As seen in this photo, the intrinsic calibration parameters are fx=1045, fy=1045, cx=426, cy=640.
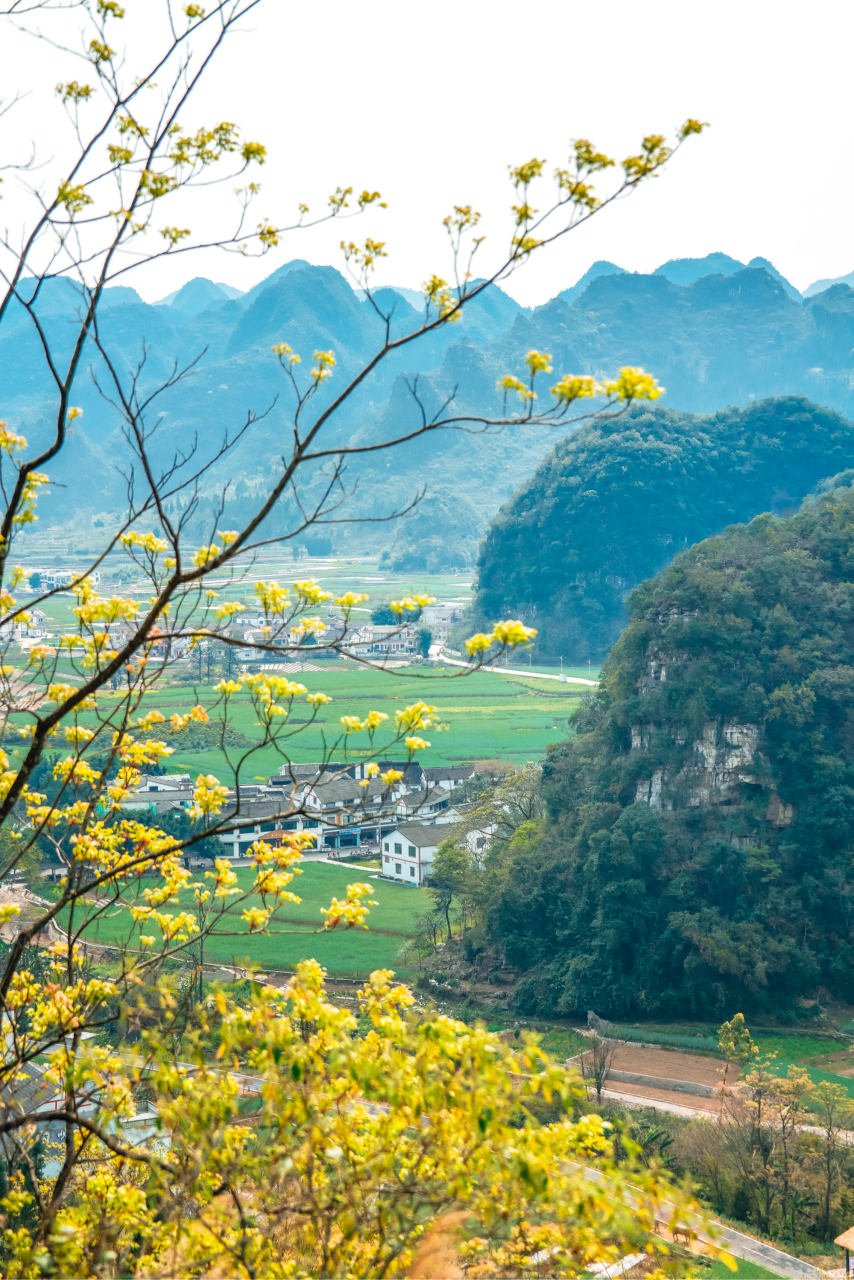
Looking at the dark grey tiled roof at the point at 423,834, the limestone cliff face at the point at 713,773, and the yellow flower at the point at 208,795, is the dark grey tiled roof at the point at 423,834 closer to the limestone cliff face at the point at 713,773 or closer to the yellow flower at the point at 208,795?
the limestone cliff face at the point at 713,773

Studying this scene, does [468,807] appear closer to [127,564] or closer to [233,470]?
[127,564]

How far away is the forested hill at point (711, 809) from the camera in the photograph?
2630 centimetres

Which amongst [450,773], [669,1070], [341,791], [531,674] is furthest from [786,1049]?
[531,674]

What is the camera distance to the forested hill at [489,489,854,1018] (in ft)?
86.3

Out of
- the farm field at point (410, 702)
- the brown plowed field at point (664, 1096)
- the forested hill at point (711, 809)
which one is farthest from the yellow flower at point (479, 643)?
the farm field at point (410, 702)

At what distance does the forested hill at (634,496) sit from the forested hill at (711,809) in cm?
4559

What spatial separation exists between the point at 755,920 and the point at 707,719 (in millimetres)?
5834

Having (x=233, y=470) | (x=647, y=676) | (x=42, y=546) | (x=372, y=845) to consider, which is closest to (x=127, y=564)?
(x=42, y=546)

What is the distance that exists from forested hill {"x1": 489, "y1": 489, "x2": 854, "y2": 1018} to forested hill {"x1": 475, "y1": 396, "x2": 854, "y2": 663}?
4559 cm

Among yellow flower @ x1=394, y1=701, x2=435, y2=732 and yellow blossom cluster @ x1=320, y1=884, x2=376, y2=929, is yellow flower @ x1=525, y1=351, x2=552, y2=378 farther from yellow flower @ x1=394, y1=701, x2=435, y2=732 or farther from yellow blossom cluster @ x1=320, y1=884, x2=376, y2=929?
yellow blossom cluster @ x1=320, y1=884, x2=376, y2=929

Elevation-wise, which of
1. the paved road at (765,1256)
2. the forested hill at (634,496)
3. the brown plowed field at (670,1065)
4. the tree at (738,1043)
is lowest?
the brown plowed field at (670,1065)

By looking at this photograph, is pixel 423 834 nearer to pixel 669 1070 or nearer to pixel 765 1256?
pixel 669 1070

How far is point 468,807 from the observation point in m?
37.6

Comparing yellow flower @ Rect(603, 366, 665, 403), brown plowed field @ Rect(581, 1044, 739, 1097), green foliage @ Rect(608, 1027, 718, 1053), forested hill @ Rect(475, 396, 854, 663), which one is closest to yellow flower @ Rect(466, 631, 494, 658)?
yellow flower @ Rect(603, 366, 665, 403)
